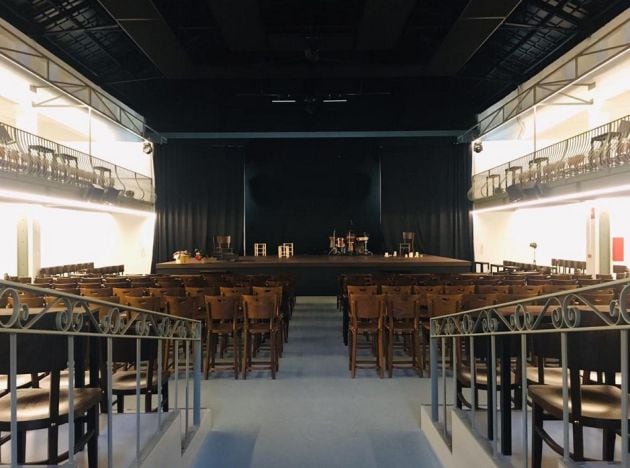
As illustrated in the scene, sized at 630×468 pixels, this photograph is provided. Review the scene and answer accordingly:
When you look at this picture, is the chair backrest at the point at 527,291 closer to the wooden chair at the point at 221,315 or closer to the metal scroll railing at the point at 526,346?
the metal scroll railing at the point at 526,346

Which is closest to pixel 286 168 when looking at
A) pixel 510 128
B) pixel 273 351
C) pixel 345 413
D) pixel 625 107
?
pixel 510 128

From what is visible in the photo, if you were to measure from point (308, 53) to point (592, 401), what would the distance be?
35.6 feet

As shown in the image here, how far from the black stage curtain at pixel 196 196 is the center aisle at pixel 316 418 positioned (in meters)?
10.9

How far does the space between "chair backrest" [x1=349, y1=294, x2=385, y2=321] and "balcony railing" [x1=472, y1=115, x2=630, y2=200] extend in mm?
6263

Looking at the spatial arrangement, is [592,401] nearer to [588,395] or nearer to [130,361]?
[588,395]

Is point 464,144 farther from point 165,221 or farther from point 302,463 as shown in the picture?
point 302,463

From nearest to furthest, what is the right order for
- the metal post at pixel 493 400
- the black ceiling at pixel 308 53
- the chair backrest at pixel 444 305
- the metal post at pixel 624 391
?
the metal post at pixel 624 391 < the metal post at pixel 493 400 < the chair backrest at pixel 444 305 < the black ceiling at pixel 308 53

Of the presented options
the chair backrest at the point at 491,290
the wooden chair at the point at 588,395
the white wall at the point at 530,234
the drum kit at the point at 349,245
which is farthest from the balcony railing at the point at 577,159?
the wooden chair at the point at 588,395

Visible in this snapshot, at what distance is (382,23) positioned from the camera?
10867 millimetres

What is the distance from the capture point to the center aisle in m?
3.36

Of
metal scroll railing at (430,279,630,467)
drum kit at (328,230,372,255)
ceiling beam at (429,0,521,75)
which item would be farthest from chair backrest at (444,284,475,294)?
drum kit at (328,230,372,255)

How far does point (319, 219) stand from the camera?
17344 millimetres

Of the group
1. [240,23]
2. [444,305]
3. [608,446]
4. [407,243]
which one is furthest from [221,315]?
[407,243]

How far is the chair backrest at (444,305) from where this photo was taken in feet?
16.6
